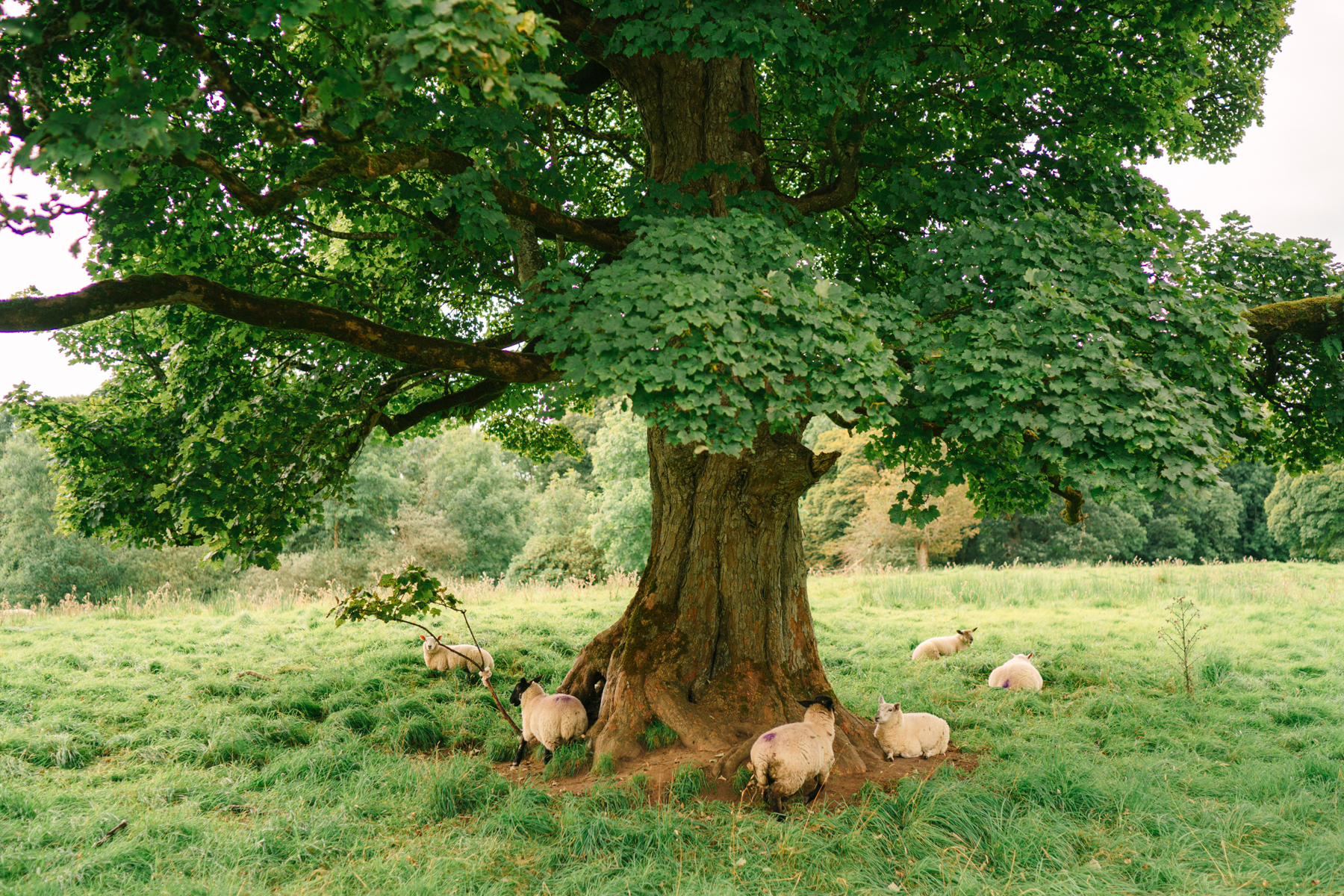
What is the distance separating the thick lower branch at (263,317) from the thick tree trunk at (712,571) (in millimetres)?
1888

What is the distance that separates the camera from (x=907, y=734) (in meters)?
6.60

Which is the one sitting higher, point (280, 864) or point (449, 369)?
point (449, 369)

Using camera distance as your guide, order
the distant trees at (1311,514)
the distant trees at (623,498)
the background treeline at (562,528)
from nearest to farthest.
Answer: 1. the background treeline at (562,528)
2. the distant trees at (623,498)
3. the distant trees at (1311,514)

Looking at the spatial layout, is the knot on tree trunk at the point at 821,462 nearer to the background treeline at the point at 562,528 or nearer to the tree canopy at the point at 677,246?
the tree canopy at the point at 677,246

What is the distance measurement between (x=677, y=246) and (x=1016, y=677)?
656 cm

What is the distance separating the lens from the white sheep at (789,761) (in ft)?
17.7

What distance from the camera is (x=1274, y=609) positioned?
13.2 metres

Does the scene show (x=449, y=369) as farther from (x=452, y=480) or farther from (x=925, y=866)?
(x=452, y=480)

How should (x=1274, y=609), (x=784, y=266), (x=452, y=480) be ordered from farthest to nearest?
1. (x=452, y=480)
2. (x=1274, y=609)
3. (x=784, y=266)

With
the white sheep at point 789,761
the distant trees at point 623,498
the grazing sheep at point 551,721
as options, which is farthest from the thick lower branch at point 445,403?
the distant trees at point 623,498

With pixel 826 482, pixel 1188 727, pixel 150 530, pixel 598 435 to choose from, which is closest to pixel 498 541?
pixel 598 435

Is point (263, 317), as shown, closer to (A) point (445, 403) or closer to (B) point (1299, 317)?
(A) point (445, 403)

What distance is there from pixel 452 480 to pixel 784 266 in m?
30.6

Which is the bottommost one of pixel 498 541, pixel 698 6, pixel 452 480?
pixel 498 541
